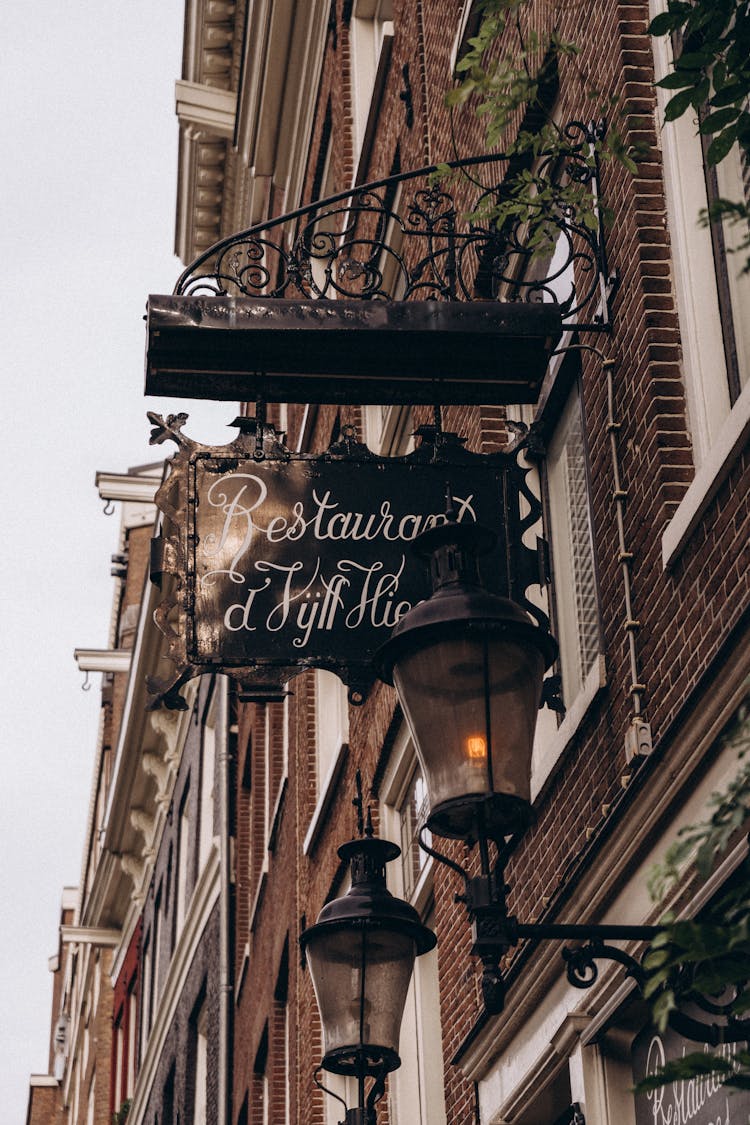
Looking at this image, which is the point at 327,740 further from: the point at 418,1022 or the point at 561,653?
the point at 561,653

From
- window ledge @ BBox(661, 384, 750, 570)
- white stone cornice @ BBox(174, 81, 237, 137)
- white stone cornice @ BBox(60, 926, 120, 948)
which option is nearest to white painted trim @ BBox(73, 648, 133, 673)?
white stone cornice @ BBox(60, 926, 120, 948)

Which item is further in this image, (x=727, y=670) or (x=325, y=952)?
(x=325, y=952)

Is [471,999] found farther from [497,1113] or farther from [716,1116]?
[716,1116]

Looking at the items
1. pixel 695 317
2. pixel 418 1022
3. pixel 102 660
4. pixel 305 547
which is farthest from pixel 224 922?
pixel 102 660

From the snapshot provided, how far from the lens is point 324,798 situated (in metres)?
15.6

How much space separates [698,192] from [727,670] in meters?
2.27

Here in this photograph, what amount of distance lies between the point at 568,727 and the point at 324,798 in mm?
7713

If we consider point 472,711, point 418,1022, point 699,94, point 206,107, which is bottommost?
point 472,711

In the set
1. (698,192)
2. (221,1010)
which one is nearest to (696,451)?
(698,192)

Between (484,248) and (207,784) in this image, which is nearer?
(484,248)

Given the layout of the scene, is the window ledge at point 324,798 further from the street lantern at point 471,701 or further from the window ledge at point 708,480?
the street lantern at point 471,701

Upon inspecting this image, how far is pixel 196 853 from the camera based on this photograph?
1040 inches

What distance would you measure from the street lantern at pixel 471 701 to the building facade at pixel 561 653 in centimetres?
69

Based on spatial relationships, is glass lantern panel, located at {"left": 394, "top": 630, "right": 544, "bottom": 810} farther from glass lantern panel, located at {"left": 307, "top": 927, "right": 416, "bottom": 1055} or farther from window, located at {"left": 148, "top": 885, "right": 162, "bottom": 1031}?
window, located at {"left": 148, "top": 885, "right": 162, "bottom": 1031}
